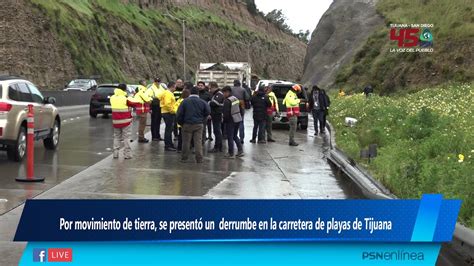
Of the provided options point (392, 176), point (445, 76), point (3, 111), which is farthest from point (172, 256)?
point (445, 76)

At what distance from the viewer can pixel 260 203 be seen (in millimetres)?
3057

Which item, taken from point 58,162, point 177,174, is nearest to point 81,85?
point 58,162

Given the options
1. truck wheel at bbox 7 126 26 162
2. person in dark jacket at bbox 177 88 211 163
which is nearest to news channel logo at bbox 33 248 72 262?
truck wheel at bbox 7 126 26 162

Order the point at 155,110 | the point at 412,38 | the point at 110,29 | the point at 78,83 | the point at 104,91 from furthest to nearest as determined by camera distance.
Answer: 1. the point at 110,29
2. the point at 78,83
3. the point at 412,38
4. the point at 104,91
5. the point at 155,110

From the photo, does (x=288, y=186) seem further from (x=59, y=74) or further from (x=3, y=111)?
(x=59, y=74)

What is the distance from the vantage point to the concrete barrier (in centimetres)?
3875

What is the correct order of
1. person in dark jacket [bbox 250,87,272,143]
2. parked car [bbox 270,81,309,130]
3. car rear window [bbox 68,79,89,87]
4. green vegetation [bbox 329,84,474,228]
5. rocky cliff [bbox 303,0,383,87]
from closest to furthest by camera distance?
green vegetation [bbox 329,84,474,228] < person in dark jacket [bbox 250,87,272,143] < parked car [bbox 270,81,309,130] < car rear window [bbox 68,79,89,87] < rocky cliff [bbox 303,0,383,87]

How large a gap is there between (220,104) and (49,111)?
427 cm

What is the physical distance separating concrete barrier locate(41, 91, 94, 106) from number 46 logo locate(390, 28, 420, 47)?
2166cm

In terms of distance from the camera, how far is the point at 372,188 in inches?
404

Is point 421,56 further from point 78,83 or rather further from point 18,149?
point 18,149

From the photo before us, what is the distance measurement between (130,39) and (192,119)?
60274mm

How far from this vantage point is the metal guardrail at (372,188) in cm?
584

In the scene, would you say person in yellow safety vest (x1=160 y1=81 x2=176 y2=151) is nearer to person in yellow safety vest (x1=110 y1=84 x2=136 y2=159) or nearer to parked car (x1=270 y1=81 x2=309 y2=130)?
person in yellow safety vest (x1=110 y1=84 x2=136 y2=159)
